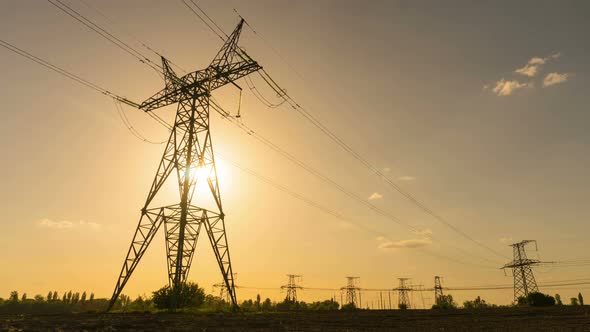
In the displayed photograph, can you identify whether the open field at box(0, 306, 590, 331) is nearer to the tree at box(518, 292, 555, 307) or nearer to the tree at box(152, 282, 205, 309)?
the tree at box(152, 282, 205, 309)

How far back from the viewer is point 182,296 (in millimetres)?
23875

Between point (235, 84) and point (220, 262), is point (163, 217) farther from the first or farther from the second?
point (235, 84)

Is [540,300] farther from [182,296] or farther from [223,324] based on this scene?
[223,324]

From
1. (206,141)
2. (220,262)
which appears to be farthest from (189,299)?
(206,141)

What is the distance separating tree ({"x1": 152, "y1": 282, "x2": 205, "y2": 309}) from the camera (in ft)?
73.6

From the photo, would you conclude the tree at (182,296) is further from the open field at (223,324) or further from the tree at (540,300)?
the tree at (540,300)

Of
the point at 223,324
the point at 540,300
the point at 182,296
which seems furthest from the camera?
the point at 540,300

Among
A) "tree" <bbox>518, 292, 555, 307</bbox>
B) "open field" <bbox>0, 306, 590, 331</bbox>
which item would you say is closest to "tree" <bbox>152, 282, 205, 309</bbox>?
"open field" <bbox>0, 306, 590, 331</bbox>

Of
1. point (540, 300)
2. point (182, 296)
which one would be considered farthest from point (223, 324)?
point (540, 300)

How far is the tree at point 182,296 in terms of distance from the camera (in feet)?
73.6

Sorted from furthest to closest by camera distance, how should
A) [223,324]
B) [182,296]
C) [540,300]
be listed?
1. [540,300]
2. [182,296]
3. [223,324]

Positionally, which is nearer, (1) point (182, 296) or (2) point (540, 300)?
(1) point (182, 296)

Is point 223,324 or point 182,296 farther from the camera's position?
point 182,296

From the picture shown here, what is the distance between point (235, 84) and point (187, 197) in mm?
9070
